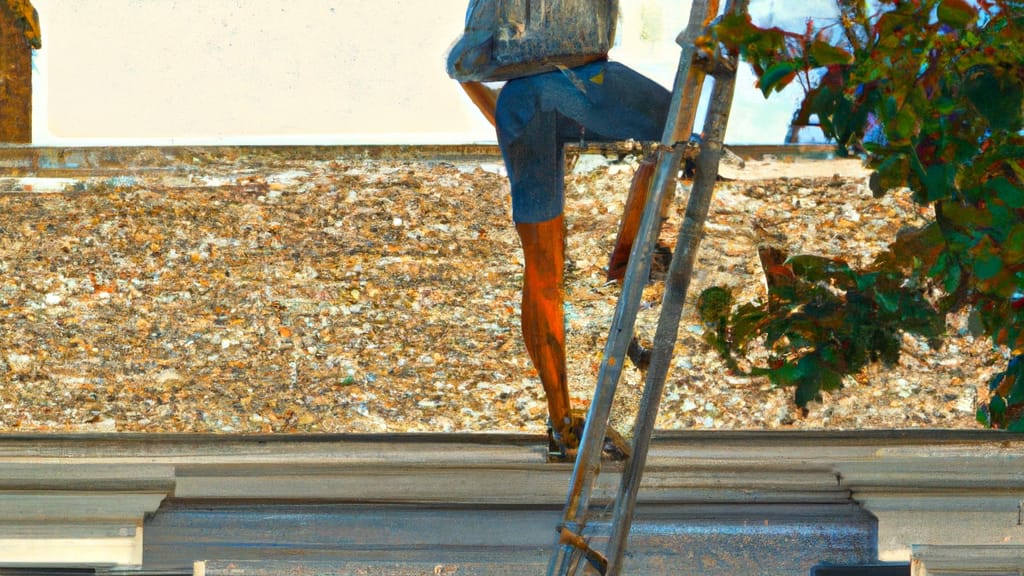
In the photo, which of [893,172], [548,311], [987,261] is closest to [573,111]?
[548,311]

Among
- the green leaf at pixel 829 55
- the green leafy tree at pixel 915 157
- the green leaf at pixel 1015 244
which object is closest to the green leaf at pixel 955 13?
the green leafy tree at pixel 915 157

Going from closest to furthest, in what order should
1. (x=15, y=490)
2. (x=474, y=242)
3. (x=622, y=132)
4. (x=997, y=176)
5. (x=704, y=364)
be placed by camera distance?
(x=997, y=176)
(x=622, y=132)
(x=15, y=490)
(x=704, y=364)
(x=474, y=242)

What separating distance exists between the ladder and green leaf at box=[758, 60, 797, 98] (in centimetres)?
13

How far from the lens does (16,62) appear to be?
469 centimetres

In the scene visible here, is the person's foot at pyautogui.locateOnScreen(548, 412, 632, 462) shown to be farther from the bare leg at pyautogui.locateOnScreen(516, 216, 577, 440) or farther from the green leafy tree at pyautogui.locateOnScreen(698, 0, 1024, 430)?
the green leafy tree at pyautogui.locateOnScreen(698, 0, 1024, 430)

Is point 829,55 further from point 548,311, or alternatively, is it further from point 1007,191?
point 548,311

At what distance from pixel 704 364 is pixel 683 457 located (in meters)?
2.13

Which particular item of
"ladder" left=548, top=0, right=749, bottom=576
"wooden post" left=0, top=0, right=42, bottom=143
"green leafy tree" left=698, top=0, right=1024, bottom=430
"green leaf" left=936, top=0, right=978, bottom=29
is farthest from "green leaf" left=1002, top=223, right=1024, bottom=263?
"wooden post" left=0, top=0, right=42, bottom=143

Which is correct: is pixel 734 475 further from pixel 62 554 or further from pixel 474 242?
pixel 474 242

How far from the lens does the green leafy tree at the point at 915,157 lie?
2002 millimetres

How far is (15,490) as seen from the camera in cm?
264

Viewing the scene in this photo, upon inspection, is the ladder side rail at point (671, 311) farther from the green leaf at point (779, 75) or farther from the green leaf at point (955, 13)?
the green leaf at point (955, 13)

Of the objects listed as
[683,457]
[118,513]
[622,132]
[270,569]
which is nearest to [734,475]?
[683,457]

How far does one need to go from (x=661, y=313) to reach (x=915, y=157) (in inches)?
16.6
